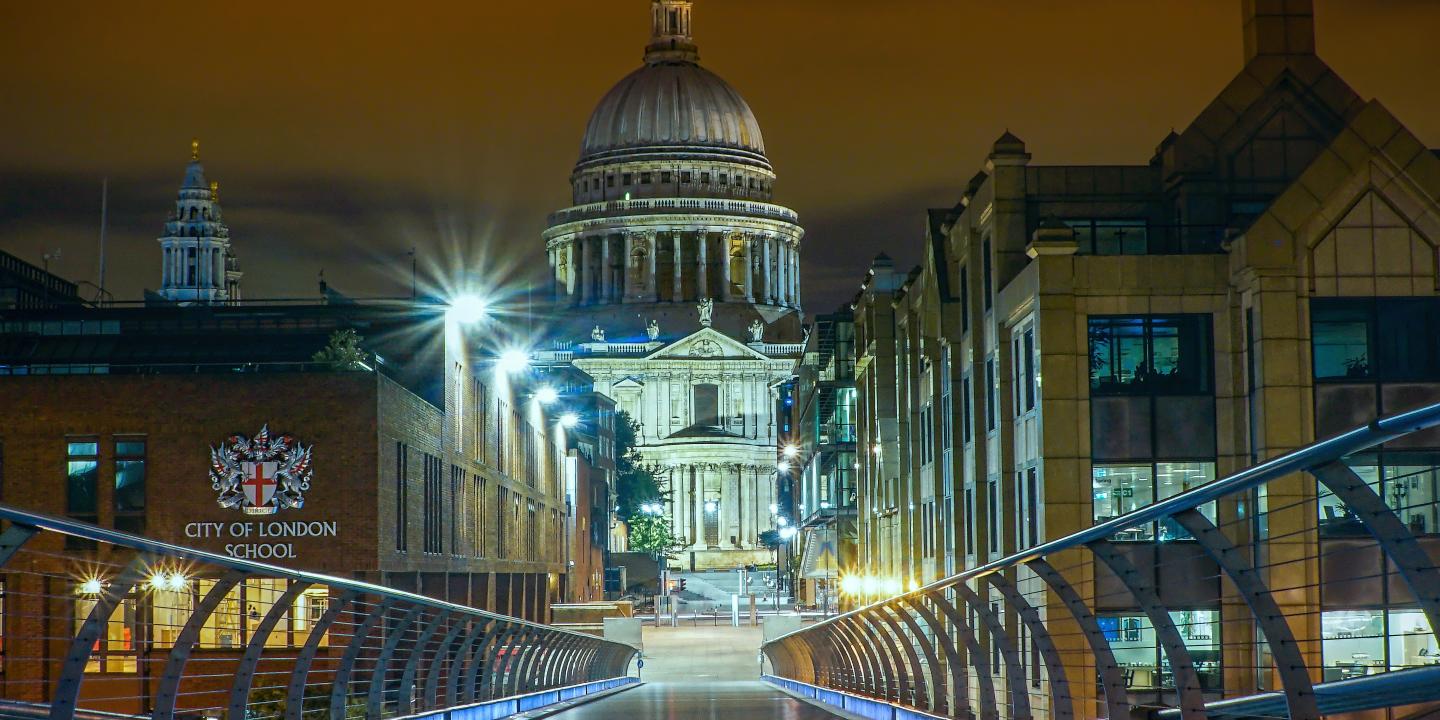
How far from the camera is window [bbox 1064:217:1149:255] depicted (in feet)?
151

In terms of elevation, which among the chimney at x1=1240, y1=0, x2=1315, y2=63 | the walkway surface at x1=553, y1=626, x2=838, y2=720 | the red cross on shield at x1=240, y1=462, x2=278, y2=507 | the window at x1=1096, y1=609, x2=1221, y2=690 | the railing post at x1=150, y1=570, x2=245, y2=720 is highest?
the chimney at x1=1240, y1=0, x2=1315, y2=63

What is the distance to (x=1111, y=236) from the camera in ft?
152

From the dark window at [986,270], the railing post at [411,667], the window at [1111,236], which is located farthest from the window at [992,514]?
the railing post at [411,667]

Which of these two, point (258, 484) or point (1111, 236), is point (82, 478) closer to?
point (258, 484)

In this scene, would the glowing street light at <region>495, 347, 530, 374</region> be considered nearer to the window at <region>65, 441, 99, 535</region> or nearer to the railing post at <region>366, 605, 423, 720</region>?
the window at <region>65, 441, 99, 535</region>

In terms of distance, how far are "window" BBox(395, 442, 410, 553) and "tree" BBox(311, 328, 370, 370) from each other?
16.0 feet

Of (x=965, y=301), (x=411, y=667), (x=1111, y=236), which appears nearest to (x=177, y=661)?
(x=411, y=667)

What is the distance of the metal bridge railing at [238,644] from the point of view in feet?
41.1

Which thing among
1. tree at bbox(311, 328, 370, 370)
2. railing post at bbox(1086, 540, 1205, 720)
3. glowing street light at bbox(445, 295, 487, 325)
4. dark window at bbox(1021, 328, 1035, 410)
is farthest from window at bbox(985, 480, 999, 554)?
railing post at bbox(1086, 540, 1205, 720)

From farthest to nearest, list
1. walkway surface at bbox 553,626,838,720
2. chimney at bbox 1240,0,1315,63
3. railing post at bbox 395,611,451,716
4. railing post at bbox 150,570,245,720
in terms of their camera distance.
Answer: chimney at bbox 1240,0,1315,63 < walkway surface at bbox 553,626,838,720 < railing post at bbox 395,611,451,716 < railing post at bbox 150,570,245,720

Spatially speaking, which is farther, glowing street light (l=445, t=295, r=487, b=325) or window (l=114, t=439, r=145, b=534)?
glowing street light (l=445, t=295, r=487, b=325)

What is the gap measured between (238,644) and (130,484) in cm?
524

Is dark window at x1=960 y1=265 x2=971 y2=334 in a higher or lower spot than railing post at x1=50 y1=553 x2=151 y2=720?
higher

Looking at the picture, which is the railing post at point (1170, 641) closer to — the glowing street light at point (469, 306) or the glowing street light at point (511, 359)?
the glowing street light at point (469, 306)
